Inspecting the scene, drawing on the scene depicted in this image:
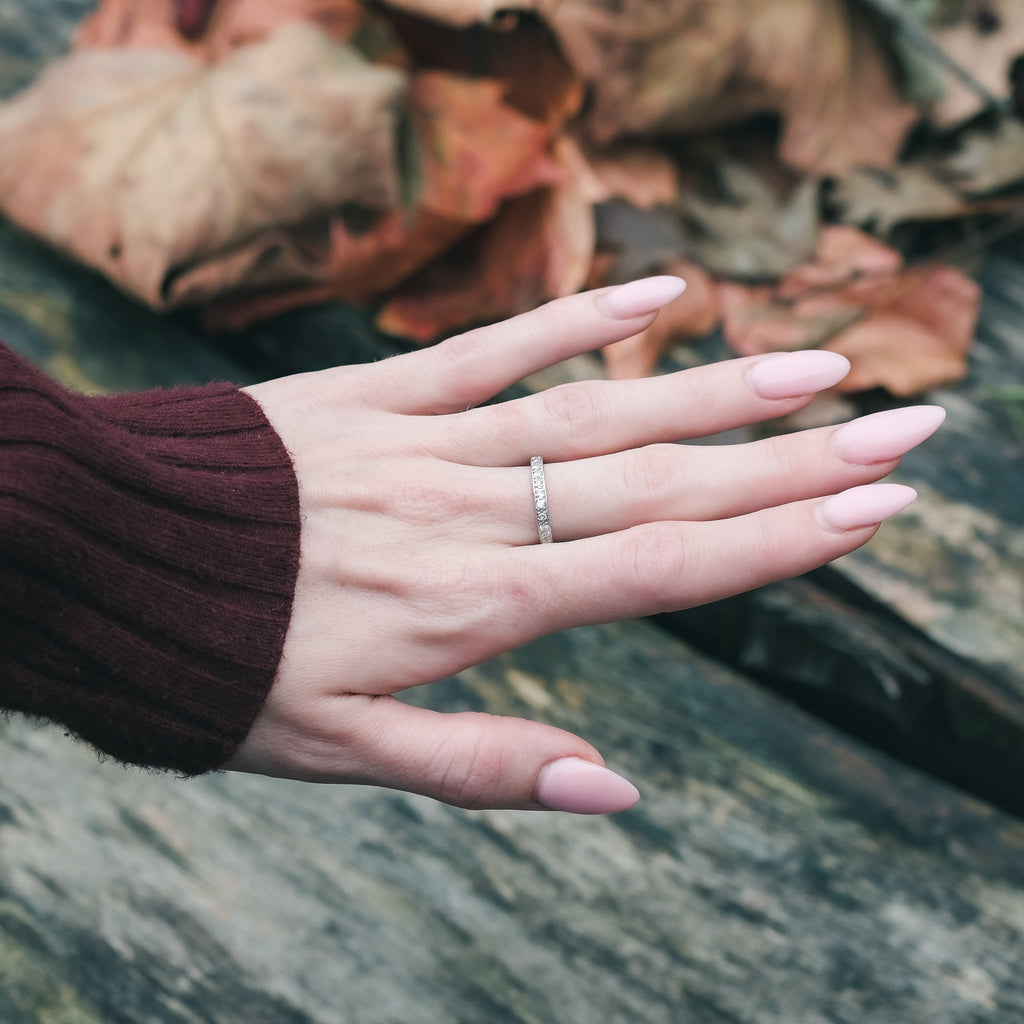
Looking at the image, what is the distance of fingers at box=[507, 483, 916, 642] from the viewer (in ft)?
3.55

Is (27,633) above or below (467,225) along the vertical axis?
below

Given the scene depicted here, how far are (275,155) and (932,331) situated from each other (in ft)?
3.76

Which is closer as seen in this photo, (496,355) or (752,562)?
(752,562)

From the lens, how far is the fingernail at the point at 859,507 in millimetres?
1047

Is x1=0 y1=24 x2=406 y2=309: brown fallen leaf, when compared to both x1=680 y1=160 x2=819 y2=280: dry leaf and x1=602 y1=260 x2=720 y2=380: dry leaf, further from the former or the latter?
x1=680 y1=160 x2=819 y2=280: dry leaf

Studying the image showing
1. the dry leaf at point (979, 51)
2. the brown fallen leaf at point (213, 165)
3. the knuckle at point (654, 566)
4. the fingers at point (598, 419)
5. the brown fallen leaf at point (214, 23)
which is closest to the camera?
the knuckle at point (654, 566)

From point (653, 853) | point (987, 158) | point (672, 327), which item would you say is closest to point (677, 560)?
point (653, 853)

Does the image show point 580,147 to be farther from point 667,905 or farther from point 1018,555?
point 667,905

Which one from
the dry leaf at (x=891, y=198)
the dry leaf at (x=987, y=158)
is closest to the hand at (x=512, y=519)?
the dry leaf at (x=891, y=198)

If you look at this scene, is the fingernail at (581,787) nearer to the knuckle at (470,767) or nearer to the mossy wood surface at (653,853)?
the knuckle at (470,767)

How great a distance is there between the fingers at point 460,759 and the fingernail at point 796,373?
509 mm

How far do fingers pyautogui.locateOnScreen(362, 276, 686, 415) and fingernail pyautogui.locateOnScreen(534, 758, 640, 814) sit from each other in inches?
21.3

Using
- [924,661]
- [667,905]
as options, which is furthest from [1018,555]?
[667,905]

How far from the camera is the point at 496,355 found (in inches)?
52.4
